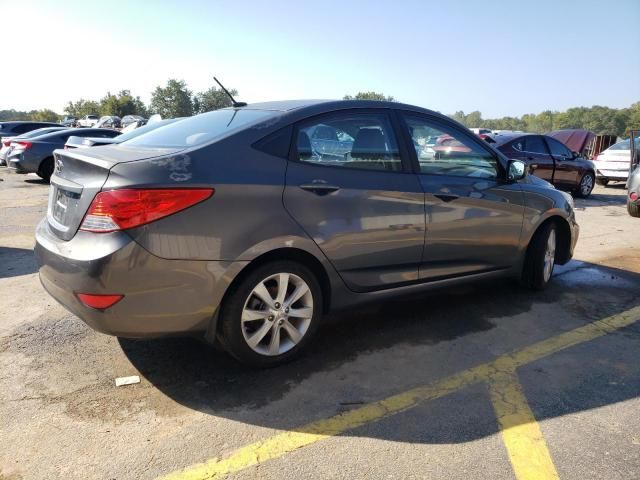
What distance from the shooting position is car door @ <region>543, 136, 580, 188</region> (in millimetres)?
11992

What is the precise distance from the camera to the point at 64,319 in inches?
151

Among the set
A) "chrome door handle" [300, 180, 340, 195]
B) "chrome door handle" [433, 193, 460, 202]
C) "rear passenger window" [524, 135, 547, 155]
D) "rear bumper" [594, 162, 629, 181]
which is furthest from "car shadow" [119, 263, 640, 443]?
"rear bumper" [594, 162, 629, 181]

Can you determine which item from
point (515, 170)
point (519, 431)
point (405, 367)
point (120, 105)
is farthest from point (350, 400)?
point (120, 105)

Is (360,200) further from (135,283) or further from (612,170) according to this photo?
(612,170)

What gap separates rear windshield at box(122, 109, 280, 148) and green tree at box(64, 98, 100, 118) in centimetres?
9797

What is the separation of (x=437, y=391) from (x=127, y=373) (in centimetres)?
184

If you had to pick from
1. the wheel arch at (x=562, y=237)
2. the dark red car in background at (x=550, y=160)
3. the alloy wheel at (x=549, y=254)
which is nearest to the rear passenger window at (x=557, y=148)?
the dark red car in background at (x=550, y=160)

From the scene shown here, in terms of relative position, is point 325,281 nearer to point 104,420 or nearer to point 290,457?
point 290,457

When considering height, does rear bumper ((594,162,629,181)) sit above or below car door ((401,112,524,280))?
below

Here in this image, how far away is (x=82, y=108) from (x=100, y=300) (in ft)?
363

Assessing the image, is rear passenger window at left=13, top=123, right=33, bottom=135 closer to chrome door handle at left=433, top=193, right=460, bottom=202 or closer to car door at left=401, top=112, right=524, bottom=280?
car door at left=401, top=112, right=524, bottom=280

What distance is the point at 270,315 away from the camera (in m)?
3.04

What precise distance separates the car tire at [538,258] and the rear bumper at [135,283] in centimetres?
299

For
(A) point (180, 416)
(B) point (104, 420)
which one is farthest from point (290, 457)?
(B) point (104, 420)
